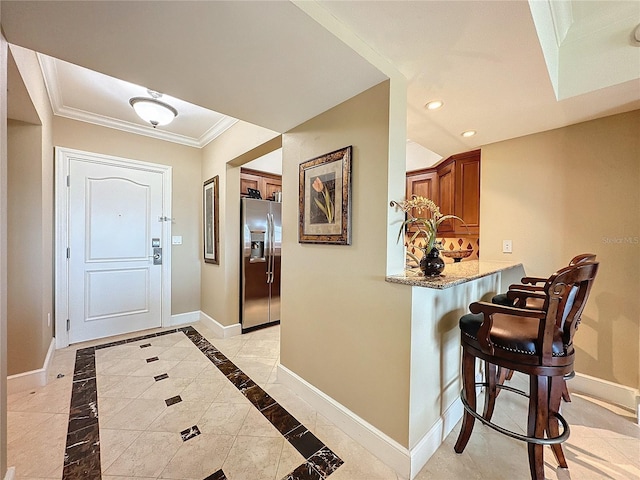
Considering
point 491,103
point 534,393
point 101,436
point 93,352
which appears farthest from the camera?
point 93,352

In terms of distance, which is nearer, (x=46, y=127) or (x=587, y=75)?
(x=587, y=75)

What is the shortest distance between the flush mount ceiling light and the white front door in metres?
1.10

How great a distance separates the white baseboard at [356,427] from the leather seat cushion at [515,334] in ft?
2.43

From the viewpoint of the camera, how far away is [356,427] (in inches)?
62.9

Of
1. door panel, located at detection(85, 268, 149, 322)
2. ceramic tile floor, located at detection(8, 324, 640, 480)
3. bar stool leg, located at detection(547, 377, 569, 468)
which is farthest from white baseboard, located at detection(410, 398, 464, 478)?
door panel, located at detection(85, 268, 149, 322)

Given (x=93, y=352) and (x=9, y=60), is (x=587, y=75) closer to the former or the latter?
(x=9, y=60)

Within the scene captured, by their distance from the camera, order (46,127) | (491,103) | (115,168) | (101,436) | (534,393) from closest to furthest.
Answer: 1. (534,393)
2. (101,436)
3. (491,103)
4. (46,127)
5. (115,168)

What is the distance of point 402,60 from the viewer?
1.43 metres

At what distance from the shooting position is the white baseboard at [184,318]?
3.52 meters

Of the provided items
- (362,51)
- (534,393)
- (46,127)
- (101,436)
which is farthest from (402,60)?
(46,127)

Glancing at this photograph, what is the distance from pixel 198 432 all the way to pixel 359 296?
1.33 m

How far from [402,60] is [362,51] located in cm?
29

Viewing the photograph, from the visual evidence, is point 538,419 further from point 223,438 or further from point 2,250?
point 2,250

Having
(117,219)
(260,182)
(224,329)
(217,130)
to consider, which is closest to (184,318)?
(224,329)
